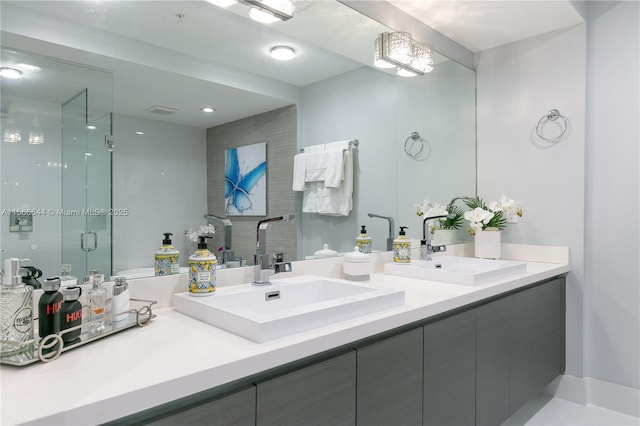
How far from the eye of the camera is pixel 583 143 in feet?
7.91

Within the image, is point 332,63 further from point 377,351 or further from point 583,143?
point 583,143

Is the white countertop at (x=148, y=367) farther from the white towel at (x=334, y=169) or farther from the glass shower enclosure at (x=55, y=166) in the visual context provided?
the white towel at (x=334, y=169)

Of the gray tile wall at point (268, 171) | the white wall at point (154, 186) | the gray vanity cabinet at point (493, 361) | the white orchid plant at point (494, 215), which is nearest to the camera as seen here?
the white wall at point (154, 186)

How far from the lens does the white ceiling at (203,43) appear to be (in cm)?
118

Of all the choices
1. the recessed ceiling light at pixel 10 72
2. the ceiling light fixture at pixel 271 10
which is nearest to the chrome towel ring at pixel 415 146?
the ceiling light fixture at pixel 271 10

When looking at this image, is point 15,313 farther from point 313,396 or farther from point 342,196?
point 342,196

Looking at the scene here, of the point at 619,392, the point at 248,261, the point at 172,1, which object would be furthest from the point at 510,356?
the point at 172,1

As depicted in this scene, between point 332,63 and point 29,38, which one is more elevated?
point 332,63

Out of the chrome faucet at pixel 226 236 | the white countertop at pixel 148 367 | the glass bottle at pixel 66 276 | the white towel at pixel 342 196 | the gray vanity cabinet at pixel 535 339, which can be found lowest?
the gray vanity cabinet at pixel 535 339

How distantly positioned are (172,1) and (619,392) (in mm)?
2983

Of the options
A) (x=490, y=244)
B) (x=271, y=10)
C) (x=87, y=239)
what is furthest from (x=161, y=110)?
(x=490, y=244)

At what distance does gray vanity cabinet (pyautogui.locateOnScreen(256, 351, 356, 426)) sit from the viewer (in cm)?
94

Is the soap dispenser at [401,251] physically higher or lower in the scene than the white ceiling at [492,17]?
lower

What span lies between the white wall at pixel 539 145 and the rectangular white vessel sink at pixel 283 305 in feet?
5.43
